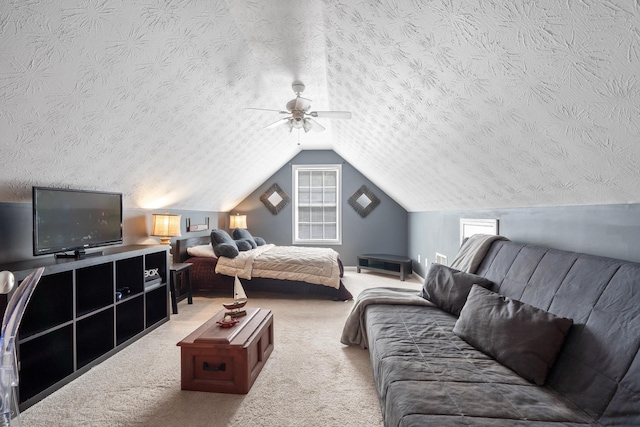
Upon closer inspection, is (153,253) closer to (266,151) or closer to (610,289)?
(266,151)

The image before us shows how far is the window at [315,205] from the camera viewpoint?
6.36 meters

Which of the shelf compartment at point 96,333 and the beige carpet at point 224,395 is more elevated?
the shelf compartment at point 96,333

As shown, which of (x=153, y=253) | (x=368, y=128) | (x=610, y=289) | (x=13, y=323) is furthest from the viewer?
(x=368, y=128)

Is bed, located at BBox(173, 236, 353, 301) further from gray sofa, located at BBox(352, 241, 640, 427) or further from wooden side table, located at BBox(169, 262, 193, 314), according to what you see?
gray sofa, located at BBox(352, 241, 640, 427)

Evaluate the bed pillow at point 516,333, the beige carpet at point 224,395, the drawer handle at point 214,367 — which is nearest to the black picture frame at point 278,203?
the beige carpet at point 224,395

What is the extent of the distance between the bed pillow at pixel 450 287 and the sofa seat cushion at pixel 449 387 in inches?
13.5

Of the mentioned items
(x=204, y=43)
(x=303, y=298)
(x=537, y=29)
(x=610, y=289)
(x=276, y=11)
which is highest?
(x=276, y=11)

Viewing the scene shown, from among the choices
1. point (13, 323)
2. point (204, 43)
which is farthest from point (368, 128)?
point (13, 323)

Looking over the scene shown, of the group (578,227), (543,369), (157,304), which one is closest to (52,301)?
(157,304)

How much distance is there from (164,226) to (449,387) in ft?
10.8

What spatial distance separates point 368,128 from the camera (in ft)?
11.2

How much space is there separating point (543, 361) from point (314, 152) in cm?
543

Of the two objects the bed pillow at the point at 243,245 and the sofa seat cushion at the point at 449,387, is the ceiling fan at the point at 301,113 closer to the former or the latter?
the sofa seat cushion at the point at 449,387

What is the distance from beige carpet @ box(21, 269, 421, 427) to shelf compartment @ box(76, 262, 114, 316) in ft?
1.49
